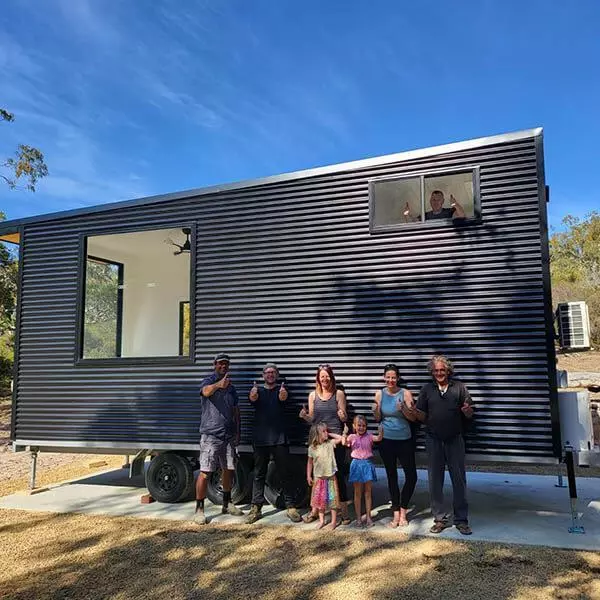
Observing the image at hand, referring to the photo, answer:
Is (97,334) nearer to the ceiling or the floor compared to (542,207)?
nearer to the floor

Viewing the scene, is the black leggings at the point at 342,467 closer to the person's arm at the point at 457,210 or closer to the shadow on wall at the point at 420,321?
the shadow on wall at the point at 420,321

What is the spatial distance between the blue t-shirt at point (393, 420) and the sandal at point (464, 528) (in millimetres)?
789

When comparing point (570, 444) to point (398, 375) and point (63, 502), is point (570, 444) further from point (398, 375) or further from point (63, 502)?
point (63, 502)

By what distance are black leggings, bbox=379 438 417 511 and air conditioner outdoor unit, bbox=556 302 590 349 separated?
1669mm

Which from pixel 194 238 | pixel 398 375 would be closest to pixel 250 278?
pixel 194 238

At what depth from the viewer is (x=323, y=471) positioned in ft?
15.6

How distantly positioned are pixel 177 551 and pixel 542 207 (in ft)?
13.4

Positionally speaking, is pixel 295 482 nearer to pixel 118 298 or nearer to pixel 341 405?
pixel 341 405

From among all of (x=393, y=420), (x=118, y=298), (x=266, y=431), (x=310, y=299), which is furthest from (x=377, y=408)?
(x=118, y=298)

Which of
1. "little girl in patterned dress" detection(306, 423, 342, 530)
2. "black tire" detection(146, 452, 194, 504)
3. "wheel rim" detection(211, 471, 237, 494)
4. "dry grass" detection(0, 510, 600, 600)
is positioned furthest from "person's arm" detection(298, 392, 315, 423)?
"black tire" detection(146, 452, 194, 504)

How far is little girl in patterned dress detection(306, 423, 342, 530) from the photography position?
4742mm

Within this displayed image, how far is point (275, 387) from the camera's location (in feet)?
16.9

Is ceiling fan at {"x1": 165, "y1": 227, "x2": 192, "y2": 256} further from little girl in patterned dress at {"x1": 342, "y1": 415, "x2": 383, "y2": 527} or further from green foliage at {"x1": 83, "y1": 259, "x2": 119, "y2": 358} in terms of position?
little girl in patterned dress at {"x1": 342, "y1": 415, "x2": 383, "y2": 527}

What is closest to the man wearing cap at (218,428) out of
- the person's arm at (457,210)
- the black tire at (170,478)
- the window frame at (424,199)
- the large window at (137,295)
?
the black tire at (170,478)
